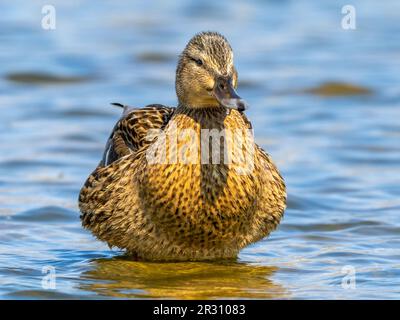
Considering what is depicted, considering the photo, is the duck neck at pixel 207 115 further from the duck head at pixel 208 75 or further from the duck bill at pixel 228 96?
the duck bill at pixel 228 96

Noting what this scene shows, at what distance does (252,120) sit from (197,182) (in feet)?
20.0

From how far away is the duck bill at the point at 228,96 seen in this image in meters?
7.96

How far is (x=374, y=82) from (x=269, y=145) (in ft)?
11.4

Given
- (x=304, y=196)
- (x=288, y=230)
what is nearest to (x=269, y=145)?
(x=304, y=196)

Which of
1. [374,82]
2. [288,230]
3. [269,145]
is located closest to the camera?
[288,230]

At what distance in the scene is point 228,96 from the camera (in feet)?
26.5

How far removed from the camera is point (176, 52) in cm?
1844

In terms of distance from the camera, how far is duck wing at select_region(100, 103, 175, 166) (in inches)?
374

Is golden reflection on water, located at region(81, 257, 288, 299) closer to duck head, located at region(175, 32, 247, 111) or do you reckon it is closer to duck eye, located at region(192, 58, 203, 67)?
duck head, located at region(175, 32, 247, 111)

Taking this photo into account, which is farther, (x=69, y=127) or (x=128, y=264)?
(x=69, y=127)

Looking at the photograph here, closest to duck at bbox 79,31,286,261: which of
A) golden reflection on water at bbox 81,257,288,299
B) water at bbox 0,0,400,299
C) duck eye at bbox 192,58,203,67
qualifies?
duck eye at bbox 192,58,203,67

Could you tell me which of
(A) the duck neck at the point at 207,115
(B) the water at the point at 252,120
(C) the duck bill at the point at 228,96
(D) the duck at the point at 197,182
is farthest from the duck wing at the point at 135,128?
(C) the duck bill at the point at 228,96

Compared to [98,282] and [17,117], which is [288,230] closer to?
[98,282]
